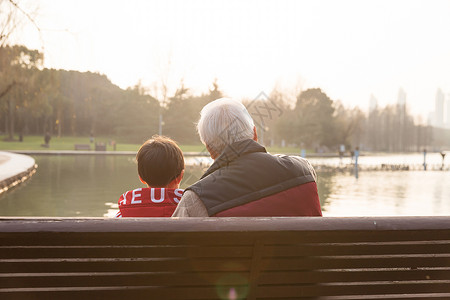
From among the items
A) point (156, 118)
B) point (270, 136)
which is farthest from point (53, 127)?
point (270, 136)

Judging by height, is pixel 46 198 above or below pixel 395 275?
below

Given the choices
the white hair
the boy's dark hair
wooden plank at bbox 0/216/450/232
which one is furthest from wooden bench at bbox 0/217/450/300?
the boy's dark hair

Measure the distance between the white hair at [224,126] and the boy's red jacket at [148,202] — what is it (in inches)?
13.9

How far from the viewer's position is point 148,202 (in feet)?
8.36

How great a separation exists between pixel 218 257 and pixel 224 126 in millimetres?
699

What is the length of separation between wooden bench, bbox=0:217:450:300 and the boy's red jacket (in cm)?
65

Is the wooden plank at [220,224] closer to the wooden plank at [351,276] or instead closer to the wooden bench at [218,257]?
the wooden bench at [218,257]

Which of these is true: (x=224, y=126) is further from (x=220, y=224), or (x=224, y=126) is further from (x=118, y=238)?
Answer: (x=118, y=238)

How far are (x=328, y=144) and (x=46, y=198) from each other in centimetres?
→ 5586

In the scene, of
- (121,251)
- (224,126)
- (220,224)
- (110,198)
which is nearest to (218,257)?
(220,224)

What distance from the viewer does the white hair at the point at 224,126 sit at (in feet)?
7.79

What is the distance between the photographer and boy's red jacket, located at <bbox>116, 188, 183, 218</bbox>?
2.52 meters

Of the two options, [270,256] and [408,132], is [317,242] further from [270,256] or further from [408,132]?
[408,132]

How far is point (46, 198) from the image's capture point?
1070cm
